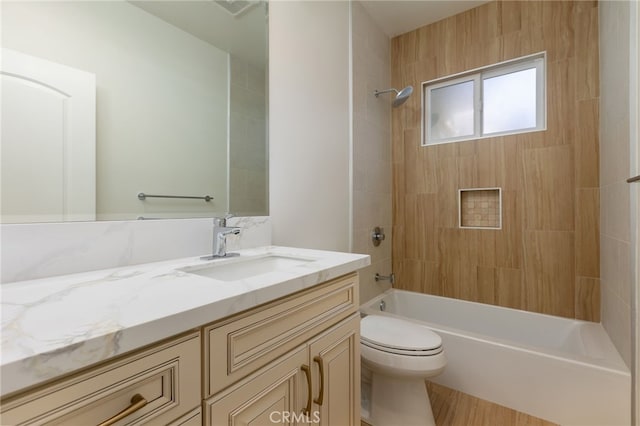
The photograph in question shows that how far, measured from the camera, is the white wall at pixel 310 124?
58.2 inches

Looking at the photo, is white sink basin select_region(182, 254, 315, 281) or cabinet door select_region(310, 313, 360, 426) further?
white sink basin select_region(182, 254, 315, 281)

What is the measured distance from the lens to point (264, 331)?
0.65 m

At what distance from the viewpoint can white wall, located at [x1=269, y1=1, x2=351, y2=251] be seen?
1479 mm

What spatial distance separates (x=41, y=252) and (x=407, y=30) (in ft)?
9.16

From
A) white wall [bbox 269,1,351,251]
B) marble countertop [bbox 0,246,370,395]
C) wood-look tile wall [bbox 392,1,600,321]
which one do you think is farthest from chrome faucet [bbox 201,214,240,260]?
wood-look tile wall [bbox 392,1,600,321]

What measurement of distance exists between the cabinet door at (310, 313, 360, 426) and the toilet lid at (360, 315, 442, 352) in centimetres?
A: 39

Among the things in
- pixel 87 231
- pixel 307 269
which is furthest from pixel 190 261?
pixel 307 269

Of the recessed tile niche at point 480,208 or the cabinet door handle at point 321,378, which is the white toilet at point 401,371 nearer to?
the cabinet door handle at point 321,378

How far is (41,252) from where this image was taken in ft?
2.44

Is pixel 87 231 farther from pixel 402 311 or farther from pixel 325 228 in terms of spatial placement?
pixel 402 311

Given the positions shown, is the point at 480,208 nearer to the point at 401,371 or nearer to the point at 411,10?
the point at 401,371

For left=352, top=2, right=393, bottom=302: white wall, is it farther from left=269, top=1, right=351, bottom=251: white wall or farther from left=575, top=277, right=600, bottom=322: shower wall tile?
left=575, top=277, right=600, bottom=322: shower wall tile

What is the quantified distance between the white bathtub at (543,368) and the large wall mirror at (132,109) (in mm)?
1371

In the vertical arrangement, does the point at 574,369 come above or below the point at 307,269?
below
